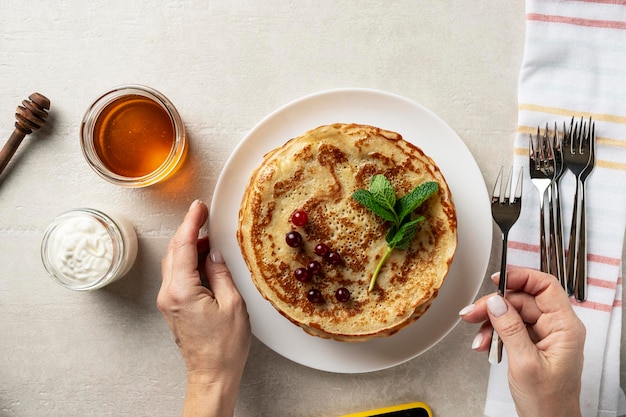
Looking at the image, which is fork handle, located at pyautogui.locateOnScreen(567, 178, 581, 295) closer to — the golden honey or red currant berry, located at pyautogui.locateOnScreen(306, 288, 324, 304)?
red currant berry, located at pyautogui.locateOnScreen(306, 288, 324, 304)

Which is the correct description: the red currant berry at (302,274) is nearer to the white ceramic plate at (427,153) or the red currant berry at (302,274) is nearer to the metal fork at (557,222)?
the white ceramic plate at (427,153)

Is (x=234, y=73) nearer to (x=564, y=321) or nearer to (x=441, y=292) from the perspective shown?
(x=441, y=292)

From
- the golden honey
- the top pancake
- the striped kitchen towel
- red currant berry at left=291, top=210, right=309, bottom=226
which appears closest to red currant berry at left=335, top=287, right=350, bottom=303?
the top pancake

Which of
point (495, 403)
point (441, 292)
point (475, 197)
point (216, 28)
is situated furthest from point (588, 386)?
point (216, 28)

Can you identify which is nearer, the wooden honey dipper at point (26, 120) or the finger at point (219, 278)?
the finger at point (219, 278)

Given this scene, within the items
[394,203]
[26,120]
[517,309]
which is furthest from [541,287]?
[26,120]

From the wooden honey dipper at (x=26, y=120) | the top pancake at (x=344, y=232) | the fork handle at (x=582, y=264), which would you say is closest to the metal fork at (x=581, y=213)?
the fork handle at (x=582, y=264)
